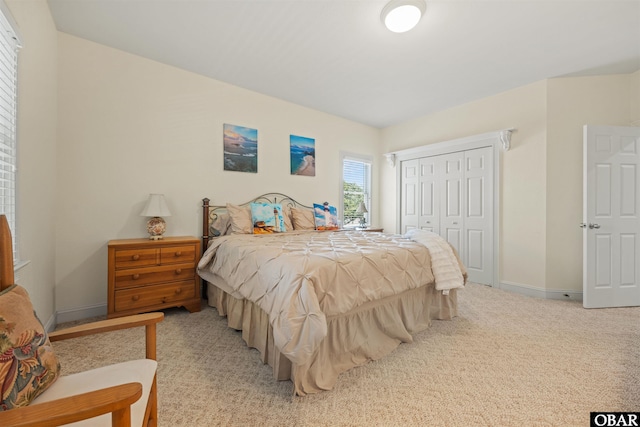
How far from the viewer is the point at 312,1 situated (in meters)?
2.15

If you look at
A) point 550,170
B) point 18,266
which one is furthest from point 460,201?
point 18,266

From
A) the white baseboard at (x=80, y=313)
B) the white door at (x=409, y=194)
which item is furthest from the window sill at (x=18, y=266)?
the white door at (x=409, y=194)

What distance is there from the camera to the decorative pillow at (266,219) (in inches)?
132

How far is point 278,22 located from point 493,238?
381 cm

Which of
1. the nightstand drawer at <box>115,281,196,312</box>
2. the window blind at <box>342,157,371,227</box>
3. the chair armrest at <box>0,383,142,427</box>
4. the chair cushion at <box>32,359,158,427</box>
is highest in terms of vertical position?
the window blind at <box>342,157,371,227</box>

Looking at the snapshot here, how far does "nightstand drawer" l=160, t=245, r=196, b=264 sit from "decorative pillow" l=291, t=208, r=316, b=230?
4.52 ft

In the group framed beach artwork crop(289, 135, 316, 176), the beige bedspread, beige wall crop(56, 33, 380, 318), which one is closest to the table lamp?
framed beach artwork crop(289, 135, 316, 176)

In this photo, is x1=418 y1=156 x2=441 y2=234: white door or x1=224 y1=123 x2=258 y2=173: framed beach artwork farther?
x1=418 y1=156 x2=441 y2=234: white door

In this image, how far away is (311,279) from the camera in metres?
1.62

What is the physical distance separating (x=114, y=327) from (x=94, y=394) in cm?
50

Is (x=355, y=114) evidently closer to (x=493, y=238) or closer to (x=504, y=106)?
(x=504, y=106)

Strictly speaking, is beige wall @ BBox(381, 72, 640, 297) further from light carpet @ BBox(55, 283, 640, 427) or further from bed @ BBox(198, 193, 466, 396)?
bed @ BBox(198, 193, 466, 396)

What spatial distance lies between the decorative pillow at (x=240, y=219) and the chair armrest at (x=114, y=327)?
2019 mm

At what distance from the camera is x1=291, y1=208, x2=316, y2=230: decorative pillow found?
3.80 meters
